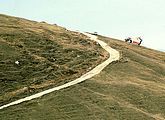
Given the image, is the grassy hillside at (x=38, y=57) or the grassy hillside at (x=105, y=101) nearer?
the grassy hillside at (x=105, y=101)

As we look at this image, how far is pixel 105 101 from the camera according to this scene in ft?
199

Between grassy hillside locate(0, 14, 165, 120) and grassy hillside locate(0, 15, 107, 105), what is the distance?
4.77 metres

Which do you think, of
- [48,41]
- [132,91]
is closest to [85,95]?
[132,91]

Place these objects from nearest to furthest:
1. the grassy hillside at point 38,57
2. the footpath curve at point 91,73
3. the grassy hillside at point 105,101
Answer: the grassy hillside at point 105,101 < the footpath curve at point 91,73 < the grassy hillside at point 38,57

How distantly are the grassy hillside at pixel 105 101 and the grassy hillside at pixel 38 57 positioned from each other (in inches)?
188

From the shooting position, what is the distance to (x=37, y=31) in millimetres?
98688

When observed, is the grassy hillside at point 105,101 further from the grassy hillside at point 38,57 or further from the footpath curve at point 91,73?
the grassy hillside at point 38,57

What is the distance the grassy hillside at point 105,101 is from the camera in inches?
2211

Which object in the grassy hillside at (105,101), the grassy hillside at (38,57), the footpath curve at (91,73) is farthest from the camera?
the grassy hillside at (38,57)

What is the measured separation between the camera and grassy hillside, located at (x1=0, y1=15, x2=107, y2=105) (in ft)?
221

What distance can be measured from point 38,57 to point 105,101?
23577mm

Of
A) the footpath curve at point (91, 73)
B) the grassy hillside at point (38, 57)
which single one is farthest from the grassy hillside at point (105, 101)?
the grassy hillside at point (38, 57)

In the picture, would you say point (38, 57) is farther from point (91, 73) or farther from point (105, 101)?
point (105, 101)

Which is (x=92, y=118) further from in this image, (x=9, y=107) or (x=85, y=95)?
(x=9, y=107)
